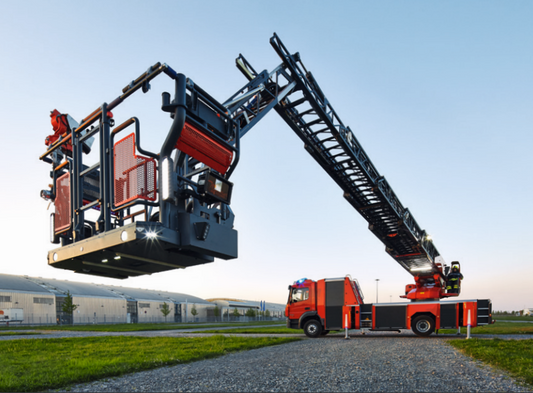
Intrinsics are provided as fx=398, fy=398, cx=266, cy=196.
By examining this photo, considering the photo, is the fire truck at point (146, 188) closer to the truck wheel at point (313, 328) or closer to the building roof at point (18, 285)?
the truck wheel at point (313, 328)

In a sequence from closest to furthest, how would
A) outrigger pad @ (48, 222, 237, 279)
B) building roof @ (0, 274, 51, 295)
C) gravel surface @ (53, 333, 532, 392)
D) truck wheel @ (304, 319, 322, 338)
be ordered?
outrigger pad @ (48, 222, 237, 279)
gravel surface @ (53, 333, 532, 392)
truck wheel @ (304, 319, 322, 338)
building roof @ (0, 274, 51, 295)

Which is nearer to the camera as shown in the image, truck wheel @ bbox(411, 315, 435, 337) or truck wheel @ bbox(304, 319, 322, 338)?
truck wheel @ bbox(411, 315, 435, 337)

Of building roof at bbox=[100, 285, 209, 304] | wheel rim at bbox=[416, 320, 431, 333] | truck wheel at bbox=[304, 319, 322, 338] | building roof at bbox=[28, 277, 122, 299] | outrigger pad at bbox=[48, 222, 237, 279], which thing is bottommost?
building roof at bbox=[100, 285, 209, 304]

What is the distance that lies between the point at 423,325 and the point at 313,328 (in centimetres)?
476

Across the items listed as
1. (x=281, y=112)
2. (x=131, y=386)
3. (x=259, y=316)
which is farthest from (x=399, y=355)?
(x=259, y=316)

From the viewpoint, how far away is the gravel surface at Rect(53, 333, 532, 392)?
21.2 ft

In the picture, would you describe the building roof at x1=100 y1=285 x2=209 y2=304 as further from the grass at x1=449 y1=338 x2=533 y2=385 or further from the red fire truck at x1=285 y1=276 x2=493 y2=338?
the grass at x1=449 y1=338 x2=533 y2=385

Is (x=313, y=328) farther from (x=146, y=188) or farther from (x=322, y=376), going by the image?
(x=146, y=188)

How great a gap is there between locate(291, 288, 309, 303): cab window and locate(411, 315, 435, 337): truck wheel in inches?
188

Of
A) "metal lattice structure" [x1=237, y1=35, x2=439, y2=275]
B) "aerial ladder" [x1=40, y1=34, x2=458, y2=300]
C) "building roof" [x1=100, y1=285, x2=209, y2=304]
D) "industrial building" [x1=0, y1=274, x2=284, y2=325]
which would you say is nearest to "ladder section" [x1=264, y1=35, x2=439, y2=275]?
"metal lattice structure" [x1=237, y1=35, x2=439, y2=275]

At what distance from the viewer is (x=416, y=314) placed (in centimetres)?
1728

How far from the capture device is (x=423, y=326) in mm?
17016

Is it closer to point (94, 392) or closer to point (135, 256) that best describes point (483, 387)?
point (135, 256)

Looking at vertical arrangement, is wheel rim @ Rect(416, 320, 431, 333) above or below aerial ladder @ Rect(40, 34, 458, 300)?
below
